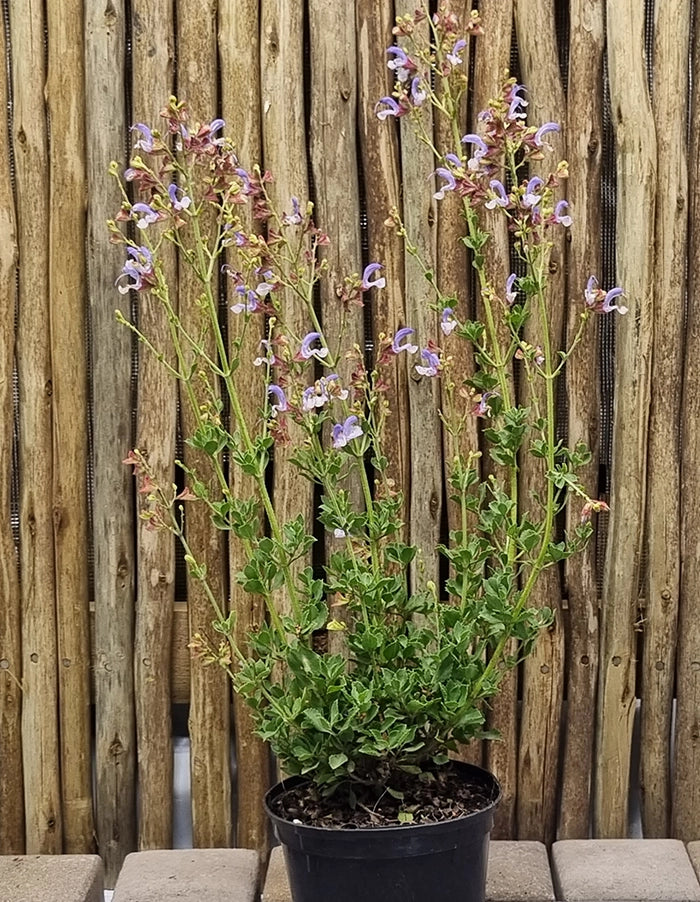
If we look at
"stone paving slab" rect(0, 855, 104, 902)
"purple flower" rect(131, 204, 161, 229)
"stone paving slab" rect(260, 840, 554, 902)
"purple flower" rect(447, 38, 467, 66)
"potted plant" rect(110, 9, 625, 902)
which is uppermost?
"purple flower" rect(447, 38, 467, 66)

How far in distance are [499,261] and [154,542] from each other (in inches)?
38.4

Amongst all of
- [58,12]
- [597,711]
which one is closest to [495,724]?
[597,711]

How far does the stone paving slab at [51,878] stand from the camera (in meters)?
2.51

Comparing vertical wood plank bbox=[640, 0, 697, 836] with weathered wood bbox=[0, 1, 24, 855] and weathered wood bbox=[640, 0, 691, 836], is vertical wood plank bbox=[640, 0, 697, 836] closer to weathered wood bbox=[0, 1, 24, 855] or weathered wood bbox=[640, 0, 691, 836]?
weathered wood bbox=[640, 0, 691, 836]

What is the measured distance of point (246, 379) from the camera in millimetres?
2773

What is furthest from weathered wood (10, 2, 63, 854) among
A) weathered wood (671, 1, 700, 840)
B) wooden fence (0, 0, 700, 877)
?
weathered wood (671, 1, 700, 840)

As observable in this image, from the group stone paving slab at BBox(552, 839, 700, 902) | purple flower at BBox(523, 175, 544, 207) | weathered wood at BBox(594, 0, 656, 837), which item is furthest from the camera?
weathered wood at BBox(594, 0, 656, 837)

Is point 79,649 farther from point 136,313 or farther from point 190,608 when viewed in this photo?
point 136,313

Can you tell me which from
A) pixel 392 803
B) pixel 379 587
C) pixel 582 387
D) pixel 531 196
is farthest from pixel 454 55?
pixel 392 803

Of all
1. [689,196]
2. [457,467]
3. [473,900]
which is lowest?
[473,900]

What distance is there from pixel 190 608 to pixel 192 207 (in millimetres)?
921

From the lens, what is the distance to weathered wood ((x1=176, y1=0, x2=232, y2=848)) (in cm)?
273

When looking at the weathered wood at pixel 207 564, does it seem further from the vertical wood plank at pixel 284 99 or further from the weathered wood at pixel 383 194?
the weathered wood at pixel 383 194

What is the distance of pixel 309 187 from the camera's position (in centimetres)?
278
